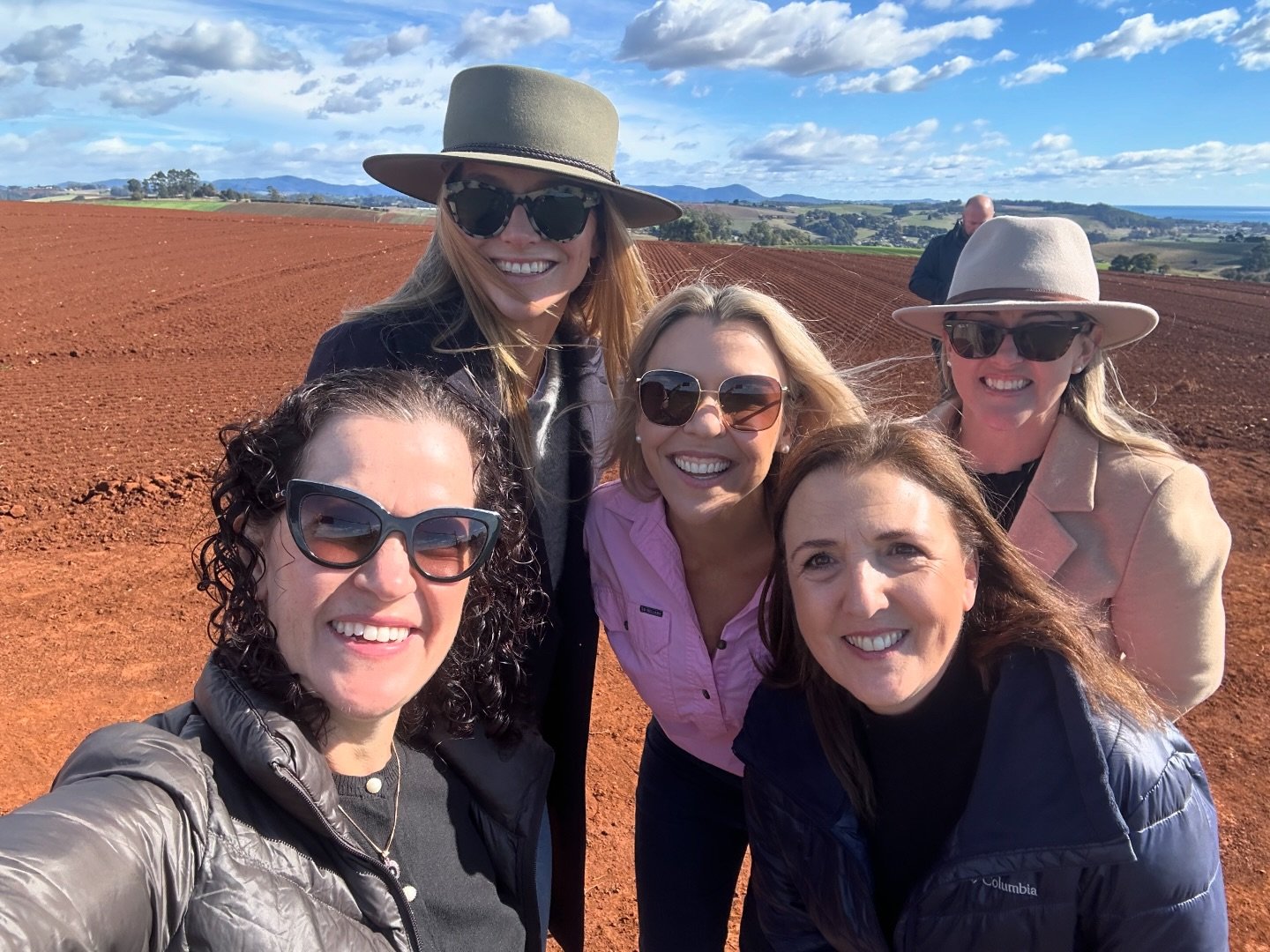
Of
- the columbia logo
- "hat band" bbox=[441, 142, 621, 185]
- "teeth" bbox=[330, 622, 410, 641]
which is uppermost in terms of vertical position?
"hat band" bbox=[441, 142, 621, 185]

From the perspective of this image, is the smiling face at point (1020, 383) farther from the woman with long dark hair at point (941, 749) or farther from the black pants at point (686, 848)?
the black pants at point (686, 848)

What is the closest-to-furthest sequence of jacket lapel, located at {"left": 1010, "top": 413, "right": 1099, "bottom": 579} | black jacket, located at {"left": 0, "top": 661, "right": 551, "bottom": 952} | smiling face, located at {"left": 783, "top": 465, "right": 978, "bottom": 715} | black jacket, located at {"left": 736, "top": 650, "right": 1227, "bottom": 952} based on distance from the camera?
black jacket, located at {"left": 0, "top": 661, "right": 551, "bottom": 952}
black jacket, located at {"left": 736, "top": 650, "right": 1227, "bottom": 952}
smiling face, located at {"left": 783, "top": 465, "right": 978, "bottom": 715}
jacket lapel, located at {"left": 1010, "top": 413, "right": 1099, "bottom": 579}

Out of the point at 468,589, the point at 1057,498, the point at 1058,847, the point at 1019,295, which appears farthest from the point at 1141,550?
the point at 468,589

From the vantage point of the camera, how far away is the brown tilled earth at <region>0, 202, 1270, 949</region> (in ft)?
14.0

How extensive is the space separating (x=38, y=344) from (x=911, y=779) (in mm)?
16189

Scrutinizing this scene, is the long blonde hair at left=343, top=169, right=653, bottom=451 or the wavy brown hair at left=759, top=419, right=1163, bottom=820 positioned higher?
the long blonde hair at left=343, top=169, right=653, bottom=451

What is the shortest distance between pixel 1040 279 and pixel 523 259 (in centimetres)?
151

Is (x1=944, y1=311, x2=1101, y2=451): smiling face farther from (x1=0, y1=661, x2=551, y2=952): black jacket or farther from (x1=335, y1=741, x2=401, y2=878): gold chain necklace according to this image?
(x1=0, y1=661, x2=551, y2=952): black jacket

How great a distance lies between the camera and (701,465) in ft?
7.94

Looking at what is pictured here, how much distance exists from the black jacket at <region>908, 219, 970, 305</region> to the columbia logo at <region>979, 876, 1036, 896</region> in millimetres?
8005

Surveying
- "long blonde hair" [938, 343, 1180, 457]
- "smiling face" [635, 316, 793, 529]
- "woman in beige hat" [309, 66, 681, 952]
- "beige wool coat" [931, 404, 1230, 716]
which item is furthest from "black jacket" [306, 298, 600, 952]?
"long blonde hair" [938, 343, 1180, 457]

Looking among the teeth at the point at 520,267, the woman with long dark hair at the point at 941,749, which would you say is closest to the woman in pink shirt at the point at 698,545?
the woman with long dark hair at the point at 941,749

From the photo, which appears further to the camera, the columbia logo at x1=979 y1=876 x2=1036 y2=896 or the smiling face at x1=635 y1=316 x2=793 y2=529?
the smiling face at x1=635 y1=316 x2=793 y2=529

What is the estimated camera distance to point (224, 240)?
40438mm
